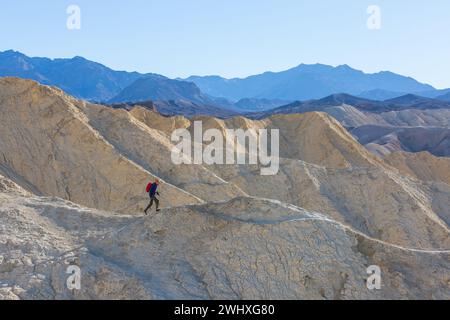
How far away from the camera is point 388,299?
830 cm

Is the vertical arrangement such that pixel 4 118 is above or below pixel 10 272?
above

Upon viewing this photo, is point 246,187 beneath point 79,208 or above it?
beneath

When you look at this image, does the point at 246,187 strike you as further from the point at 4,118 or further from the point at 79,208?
the point at 79,208

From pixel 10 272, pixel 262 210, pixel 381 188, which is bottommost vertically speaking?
pixel 381 188

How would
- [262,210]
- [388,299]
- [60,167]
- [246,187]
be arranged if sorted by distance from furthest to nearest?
[246,187]
[60,167]
[262,210]
[388,299]

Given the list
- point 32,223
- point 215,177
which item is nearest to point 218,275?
point 32,223

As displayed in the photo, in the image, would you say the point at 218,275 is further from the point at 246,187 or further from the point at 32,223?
the point at 246,187

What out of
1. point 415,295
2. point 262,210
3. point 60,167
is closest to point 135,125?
point 60,167

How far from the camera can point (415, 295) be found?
28.0 ft

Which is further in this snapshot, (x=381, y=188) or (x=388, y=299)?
(x=381, y=188)

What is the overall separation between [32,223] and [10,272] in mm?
1822

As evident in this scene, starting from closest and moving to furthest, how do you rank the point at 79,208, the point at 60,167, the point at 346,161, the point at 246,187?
the point at 79,208 < the point at 60,167 < the point at 246,187 < the point at 346,161
